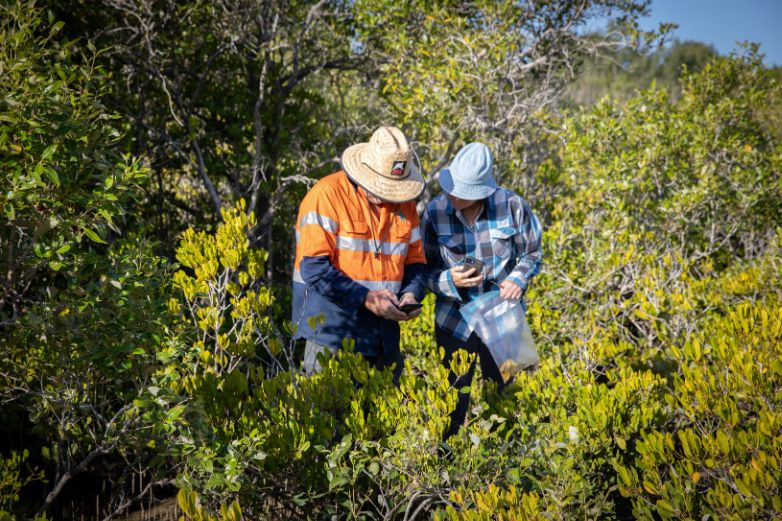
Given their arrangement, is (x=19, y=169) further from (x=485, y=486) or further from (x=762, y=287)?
(x=762, y=287)

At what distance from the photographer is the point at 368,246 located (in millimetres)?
3041

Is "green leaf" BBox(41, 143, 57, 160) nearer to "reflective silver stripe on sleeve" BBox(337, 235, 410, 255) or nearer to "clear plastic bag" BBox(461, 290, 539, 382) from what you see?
"reflective silver stripe on sleeve" BBox(337, 235, 410, 255)

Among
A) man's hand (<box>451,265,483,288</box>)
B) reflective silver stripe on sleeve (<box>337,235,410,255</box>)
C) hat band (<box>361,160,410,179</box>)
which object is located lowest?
man's hand (<box>451,265,483,288</box>)

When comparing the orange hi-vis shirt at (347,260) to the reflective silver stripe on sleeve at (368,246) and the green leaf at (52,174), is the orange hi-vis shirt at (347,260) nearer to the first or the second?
the reflective silver stripe on sleeve at (368,246)

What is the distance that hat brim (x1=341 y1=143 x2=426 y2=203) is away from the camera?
3.02m

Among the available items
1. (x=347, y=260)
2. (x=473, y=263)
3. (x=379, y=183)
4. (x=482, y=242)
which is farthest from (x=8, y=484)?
(x=482, y=242)

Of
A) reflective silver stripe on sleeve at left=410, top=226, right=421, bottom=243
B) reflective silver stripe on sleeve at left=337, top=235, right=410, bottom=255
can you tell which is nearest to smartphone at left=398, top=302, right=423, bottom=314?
reflective silver stripe on sleeve at left=337, top=235, right=410, bottom=255

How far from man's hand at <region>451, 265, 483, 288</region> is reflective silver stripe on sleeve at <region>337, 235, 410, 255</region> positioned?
31 centimetres

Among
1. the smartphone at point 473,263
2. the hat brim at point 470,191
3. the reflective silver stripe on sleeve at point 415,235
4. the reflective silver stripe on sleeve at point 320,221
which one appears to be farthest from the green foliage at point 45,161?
the smartphone at point 473,263

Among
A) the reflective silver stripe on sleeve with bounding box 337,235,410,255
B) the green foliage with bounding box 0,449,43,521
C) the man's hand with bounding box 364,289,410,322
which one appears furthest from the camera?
the reflective silver stripe on sleeve with bounding box 337,235,410,255

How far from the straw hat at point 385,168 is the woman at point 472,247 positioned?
0.30 m

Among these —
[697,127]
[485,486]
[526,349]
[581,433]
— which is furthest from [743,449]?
[697,127]

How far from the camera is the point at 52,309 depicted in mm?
2336

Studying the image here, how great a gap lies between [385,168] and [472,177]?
508mm
